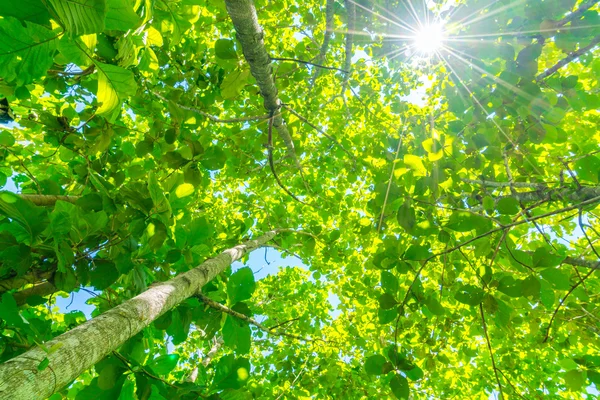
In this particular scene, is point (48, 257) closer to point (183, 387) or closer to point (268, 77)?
point (183, 387)

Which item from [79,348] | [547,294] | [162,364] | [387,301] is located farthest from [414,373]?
[79,348]

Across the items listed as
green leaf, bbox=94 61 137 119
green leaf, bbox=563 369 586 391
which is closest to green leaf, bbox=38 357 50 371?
green leaf, bbox=94 61 137 119

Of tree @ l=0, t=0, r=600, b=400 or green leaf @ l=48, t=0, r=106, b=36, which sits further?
tree @ l=0, t=0, r=600, b=400

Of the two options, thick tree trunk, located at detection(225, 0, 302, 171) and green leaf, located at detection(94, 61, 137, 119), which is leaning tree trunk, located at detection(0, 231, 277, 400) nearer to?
green leaf, located at detection(94, 61, 137, 119)

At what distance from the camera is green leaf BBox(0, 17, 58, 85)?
1.83 ft

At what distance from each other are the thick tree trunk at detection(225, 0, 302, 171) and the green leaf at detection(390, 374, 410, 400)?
173 centimetres

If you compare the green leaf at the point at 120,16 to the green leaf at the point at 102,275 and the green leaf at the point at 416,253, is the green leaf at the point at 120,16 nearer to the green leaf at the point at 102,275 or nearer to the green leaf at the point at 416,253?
the green leaf at the point at 102,275

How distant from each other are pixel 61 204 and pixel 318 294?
576cm

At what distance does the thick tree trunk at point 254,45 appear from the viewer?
48.2 inches

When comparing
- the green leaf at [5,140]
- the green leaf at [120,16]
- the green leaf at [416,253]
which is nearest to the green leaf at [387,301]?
the green leaf at [416,253]

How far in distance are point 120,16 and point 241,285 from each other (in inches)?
46.3

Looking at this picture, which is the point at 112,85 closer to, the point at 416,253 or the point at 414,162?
the point at 414,162

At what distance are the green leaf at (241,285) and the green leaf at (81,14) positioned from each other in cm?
113

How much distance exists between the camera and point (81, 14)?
487 millimetres
